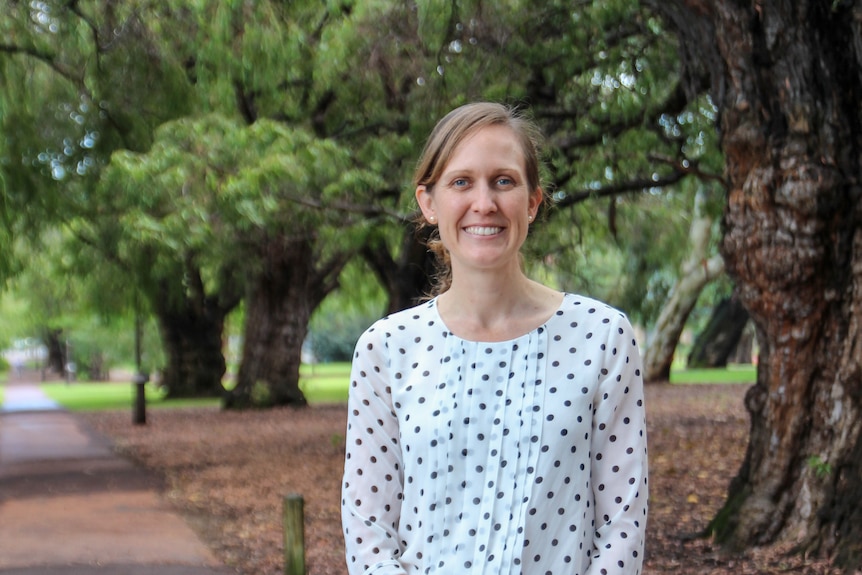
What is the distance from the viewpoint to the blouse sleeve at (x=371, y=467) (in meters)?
2.27

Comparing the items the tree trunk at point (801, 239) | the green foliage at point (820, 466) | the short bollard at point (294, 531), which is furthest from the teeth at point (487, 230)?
the green foliage at point (820, 466)

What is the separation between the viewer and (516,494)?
2.16 meters

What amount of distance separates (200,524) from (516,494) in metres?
8.10

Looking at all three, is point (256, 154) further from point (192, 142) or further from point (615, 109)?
point (615, 109)

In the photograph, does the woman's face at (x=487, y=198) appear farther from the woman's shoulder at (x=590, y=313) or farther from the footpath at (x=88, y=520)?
the footpath at (x=88, y=520)

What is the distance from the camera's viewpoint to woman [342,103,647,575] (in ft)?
7.11

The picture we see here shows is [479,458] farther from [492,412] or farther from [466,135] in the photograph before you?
[466,135]

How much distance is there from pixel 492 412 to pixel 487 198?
0.44 m

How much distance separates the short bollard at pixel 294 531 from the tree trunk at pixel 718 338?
94.5ft

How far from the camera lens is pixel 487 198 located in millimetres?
2258

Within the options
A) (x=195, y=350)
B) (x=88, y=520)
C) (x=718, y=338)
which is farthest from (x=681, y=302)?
(x=88, y=520)

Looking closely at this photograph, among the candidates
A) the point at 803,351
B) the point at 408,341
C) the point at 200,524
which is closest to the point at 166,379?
the point at 200,524

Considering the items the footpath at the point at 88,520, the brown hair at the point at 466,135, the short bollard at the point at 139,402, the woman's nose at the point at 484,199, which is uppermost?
the brown hair at the point at 466,135

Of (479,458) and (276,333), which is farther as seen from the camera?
(276,333)
